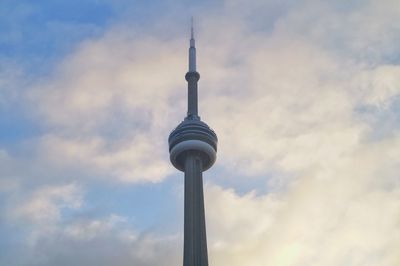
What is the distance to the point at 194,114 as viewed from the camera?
122875mm

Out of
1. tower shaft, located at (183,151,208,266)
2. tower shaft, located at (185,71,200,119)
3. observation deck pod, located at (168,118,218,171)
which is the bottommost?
tower shaft, located at (183,151,208,266)

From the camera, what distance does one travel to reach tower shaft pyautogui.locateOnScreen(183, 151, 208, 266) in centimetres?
10388

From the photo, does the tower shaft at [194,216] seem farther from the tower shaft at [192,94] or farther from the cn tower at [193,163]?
the tower shaft at [192,94]

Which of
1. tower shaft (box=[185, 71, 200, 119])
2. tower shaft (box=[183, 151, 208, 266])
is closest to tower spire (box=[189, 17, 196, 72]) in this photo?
tower shaft (box=[185, 71, 200, 119])

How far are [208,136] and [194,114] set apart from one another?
7660 millimetres

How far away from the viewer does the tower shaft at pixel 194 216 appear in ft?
341

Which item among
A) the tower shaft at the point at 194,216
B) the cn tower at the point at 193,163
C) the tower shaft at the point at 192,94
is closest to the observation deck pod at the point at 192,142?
the cn tower at the point at 193,163

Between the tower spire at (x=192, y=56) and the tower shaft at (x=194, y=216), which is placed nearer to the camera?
the tower shaft at (x=194, y=216)

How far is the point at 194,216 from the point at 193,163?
1204 centimetres

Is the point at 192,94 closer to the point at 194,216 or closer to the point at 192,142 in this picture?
the point at 192,142

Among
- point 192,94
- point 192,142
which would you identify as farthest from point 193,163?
point 192,94

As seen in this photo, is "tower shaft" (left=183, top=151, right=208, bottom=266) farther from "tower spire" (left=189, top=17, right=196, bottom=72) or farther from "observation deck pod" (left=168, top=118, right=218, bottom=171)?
"tower spire" (left=189, top=17, right=196, bottom=72)

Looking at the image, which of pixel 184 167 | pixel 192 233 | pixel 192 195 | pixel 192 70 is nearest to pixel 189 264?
pixel 192 233

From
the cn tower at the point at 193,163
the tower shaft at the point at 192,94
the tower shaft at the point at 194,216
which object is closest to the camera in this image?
the tower shaft at the point at 194,216
